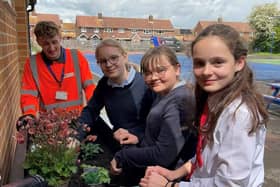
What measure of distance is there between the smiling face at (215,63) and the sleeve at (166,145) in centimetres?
37

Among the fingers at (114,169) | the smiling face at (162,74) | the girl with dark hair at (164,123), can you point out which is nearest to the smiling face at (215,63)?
the girl with dark hair at (164,123)

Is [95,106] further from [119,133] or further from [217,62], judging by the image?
[217,62]

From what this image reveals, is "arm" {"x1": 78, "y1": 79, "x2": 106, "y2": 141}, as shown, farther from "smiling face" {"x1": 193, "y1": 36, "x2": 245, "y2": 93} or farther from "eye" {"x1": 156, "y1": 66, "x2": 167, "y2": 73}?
"smiling face" {"x1": 193, "y1": 36, "x2": 245, "y2": 93}

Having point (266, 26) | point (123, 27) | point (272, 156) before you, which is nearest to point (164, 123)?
point (272, 156)

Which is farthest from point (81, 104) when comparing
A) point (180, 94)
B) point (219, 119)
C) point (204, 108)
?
point (219, 119)

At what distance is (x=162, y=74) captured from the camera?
6.20 feet

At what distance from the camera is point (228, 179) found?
50.6 inches

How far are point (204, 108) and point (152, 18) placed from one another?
83.3 metres

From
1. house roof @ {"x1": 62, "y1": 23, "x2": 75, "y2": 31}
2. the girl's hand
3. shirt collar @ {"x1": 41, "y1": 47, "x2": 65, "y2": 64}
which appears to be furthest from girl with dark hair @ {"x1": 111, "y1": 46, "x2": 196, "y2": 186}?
house roof @ {"x1": 62, "y1": 23, "x2": 75, "y2": 31}

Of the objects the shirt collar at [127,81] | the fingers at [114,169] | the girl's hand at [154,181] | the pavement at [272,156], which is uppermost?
the shirt collar at [127,81]

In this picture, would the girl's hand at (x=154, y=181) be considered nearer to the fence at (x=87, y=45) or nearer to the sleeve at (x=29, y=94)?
the sleeve at (x=29, y=94)

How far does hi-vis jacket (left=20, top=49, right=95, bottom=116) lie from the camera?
2668 millimetres

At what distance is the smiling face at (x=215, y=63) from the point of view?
1385 millimetres

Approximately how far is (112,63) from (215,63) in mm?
989
